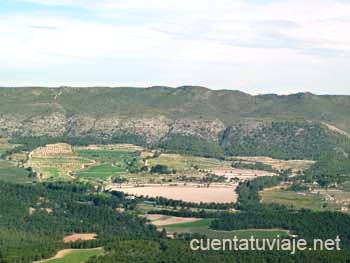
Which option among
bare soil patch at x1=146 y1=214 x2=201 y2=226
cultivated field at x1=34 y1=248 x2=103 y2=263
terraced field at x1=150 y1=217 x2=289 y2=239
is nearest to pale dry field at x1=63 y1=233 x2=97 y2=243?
cultivated field at x1=34 y1=248 x2=103 y2=263

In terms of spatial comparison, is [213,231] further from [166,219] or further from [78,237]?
[78,237]

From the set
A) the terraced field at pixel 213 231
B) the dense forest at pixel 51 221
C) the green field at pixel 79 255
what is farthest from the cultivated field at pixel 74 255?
the terraced field at pixel 213 231

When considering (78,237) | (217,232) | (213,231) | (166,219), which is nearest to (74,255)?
(78,237)

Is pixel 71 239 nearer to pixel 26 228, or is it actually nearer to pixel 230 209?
pixel 26 228

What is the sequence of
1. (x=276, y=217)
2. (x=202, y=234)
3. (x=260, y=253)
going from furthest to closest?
(x=276, y=217)
(x=202, y=234)
(x=260, y=253)

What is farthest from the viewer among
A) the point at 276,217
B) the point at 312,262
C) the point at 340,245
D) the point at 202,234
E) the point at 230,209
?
the point at 230,209

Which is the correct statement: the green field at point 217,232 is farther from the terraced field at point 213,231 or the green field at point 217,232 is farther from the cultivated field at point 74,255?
the cultivated field at point 74,255

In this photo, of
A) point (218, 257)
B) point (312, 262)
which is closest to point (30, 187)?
point (218, 257)
